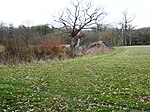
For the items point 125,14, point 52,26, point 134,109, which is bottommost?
point 134,109

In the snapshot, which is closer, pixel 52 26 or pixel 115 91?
pixel 115 91

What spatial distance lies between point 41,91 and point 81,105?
8.70ft

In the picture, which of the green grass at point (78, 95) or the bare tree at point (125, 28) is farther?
the bare tree at point (125, 28)

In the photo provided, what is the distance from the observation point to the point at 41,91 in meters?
9.59

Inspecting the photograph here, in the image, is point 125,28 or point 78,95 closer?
point 78,95

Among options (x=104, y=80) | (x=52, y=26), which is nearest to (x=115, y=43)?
(x=52, y=26)

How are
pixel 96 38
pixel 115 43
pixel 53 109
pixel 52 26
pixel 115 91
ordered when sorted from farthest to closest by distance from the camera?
pixel 115 43
pixel 96 38
pixel 52 26
pixel 115 91
pixel 53 109

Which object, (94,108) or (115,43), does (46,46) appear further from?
(115,43)

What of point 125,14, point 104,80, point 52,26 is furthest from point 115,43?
point 104,80

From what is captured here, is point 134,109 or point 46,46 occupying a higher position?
point 46,46

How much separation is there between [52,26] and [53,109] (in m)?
37.3

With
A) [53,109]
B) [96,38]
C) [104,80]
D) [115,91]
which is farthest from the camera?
[96,38]

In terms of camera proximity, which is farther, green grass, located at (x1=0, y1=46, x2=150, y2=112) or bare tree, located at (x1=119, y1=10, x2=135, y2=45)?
bare tree, located at (x1=119, y1=10, x2=135, y2=45)

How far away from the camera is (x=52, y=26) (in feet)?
143
